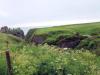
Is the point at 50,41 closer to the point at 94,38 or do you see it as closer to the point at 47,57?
the point at 94,38

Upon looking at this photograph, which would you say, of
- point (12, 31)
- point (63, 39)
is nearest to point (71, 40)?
point (63, 39)

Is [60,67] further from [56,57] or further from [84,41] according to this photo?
[84,41]

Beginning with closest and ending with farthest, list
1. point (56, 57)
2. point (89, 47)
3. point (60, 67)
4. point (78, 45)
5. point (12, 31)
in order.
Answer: point (60, 67), point (56, 57), point (89, 47), point (78, 45), point (12, 31)

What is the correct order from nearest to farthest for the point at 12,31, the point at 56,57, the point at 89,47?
the point at 56,57 < the point at 89,47 < the point at 12,31

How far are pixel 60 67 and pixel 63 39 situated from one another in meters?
48.0

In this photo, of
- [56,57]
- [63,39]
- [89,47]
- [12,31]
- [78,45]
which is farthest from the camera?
[12,31]

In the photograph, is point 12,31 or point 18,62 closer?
point 18,62

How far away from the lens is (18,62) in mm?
15781

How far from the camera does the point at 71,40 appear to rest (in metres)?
62.1

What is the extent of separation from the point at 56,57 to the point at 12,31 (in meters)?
86.4

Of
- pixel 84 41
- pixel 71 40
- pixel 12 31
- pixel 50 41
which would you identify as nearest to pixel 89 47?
pixel 84 41

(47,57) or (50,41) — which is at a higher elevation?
(47,57)

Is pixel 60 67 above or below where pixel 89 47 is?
above

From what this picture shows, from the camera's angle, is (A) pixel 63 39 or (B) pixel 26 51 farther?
(A) pixel 63 39
